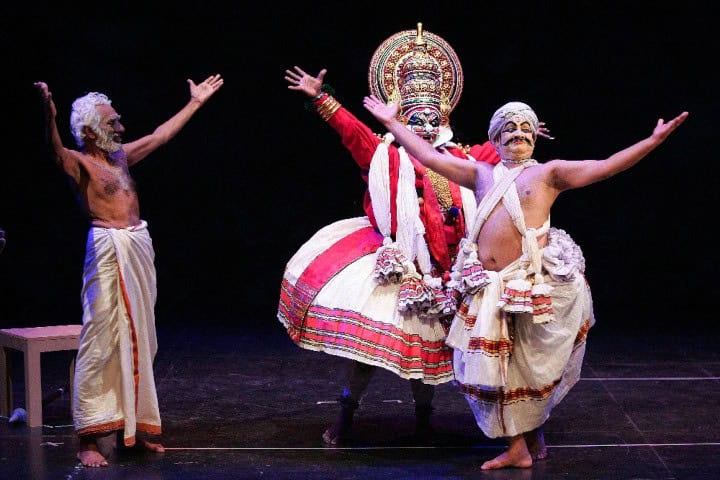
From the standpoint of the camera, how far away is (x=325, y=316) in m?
4.02

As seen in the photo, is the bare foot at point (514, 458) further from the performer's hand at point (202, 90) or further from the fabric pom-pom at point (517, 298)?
the performer's hand at point (202, 90)

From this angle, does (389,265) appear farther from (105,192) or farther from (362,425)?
(105,192)

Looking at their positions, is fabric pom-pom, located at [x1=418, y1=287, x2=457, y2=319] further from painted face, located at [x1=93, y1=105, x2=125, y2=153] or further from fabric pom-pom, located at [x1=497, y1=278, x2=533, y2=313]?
painted face, located at [x1=93, y1=105, x2=125, y2=153]

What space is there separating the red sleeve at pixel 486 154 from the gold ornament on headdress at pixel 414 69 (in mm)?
187

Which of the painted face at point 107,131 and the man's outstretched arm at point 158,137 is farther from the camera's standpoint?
the man's outstretched arm at point 158,137

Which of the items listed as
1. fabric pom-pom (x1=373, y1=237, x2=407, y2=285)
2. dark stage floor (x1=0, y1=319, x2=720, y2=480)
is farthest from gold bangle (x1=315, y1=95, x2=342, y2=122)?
dark stage floor (x1=0, y1=319, x2=720, y2=480)

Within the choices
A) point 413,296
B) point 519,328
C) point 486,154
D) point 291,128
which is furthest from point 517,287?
point 291,128

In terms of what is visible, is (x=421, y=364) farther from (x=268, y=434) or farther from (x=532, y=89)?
(x=532, y=89)

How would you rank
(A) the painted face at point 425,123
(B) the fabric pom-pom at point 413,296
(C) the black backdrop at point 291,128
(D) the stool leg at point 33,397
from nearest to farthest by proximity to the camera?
(B) the fabric pom-pom at point 413,296
(A) the painted face at point 425,123
(D) the stool leg at point 33,397
(C) the black backdrop at point 291,128

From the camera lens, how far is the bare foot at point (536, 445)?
3.93m

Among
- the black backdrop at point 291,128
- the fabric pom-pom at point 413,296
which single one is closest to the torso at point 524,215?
the fabric pom-pom at point 413,296

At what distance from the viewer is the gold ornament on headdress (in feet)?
14.4

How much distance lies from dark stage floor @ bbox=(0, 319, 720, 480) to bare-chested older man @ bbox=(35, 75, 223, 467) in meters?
0.17

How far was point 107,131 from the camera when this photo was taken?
395 cm
